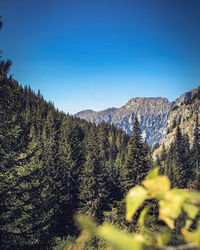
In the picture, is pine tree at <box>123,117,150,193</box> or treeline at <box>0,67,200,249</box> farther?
pine tree at <box>123,117,150,193</box>

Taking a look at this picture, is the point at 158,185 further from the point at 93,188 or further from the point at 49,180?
the point at 93,188

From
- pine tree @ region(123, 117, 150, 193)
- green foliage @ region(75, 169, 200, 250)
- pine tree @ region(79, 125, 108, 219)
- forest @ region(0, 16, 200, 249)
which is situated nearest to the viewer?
green foliage @ region(75, 169, 200, 250)

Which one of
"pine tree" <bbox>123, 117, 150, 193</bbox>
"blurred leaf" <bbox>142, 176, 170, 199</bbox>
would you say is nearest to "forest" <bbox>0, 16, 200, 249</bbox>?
"pine tree" <bbox>123, 117, 150, 193</bbox>

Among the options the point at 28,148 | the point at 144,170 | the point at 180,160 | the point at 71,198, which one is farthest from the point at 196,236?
the point at 180,160

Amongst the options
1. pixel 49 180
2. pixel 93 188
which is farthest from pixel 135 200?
pixel 93 188

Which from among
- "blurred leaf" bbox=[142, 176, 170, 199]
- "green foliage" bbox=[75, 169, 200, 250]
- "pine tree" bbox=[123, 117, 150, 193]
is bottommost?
"pine tree" bbox=[123, 117, 150, 193]

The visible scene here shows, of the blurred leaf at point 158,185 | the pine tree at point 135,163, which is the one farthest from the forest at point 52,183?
the blurred leaf at point 158,185

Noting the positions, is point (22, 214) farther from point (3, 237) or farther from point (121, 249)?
point (121, 249)

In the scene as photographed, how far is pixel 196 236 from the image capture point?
52 cm

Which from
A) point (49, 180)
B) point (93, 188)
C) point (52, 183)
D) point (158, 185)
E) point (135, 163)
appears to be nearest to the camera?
point (158, 185)

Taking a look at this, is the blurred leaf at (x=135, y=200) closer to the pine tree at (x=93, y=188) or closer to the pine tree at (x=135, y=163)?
the pine tree at (x=135, y=163)

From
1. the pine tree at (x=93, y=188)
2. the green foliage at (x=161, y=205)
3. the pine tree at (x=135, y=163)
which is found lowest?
the pine tree at (x=93, y=188)

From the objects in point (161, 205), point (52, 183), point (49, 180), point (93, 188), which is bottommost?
point (93, 188)

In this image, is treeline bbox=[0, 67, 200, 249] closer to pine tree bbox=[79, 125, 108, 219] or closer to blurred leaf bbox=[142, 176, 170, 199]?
pine tree bbox=[79, 125, 108, 219]
